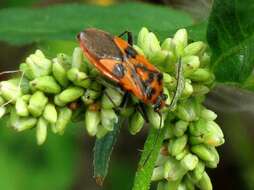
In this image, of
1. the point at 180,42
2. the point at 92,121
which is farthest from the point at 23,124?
the point at 180,42

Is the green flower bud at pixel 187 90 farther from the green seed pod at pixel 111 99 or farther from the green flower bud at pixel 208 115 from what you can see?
the green seed pod at pixel 111 99

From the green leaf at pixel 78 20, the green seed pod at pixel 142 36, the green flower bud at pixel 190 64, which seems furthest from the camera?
the green leaf at pixel 78 20

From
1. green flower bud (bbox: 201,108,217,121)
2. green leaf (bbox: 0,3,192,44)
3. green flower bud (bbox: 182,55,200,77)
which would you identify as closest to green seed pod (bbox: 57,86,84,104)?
green flower bud (bbox: 182,55,200,77)

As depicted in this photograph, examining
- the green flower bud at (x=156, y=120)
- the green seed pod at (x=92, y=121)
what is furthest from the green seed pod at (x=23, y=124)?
the green flower bud at (x=156, y=120)

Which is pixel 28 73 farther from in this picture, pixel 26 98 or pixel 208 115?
pixel 208 115

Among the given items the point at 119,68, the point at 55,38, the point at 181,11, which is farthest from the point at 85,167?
the point at 119,68

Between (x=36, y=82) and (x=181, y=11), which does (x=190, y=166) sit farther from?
(x=181, y=11)
